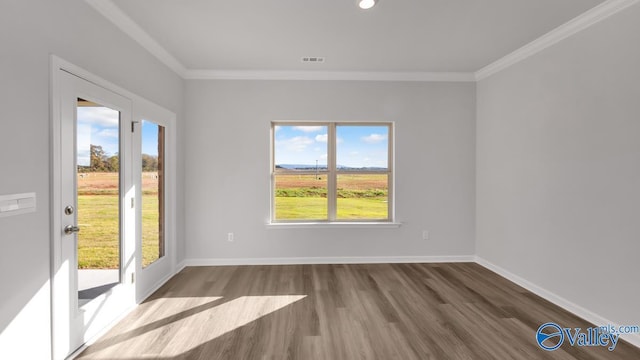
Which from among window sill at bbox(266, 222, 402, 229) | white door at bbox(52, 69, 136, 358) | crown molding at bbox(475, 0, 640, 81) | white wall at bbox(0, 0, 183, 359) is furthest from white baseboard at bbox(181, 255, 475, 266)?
crown molding at bbox(475, 0, 640, 81)

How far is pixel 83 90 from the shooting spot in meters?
2.12

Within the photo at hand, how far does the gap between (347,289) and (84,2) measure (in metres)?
3.52

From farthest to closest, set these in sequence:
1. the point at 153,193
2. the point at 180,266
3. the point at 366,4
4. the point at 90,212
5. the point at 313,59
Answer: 1. the point at 180,266
2. the point at 313,59
3. the point at 153,193
4. the point at 366,4
5. the point at 90,212

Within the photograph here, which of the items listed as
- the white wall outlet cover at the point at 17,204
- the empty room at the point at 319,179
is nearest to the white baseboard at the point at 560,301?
the empty room at the point at 319,179

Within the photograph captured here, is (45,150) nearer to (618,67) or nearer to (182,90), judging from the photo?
(182,90)

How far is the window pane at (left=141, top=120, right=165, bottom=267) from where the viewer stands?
303 centimetres

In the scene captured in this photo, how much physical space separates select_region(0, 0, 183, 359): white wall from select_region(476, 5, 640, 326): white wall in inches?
167

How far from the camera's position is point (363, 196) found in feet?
14.2

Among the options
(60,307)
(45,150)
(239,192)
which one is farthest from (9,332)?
(239,192)

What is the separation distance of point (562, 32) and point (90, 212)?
4571mm

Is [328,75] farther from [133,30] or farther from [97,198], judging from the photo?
[97,198]

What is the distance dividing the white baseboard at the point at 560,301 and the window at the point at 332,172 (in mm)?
1581

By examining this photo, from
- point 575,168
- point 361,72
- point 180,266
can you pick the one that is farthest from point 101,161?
point 575,168

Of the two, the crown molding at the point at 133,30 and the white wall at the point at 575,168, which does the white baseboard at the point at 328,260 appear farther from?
the crown molding at the point at 133,30
